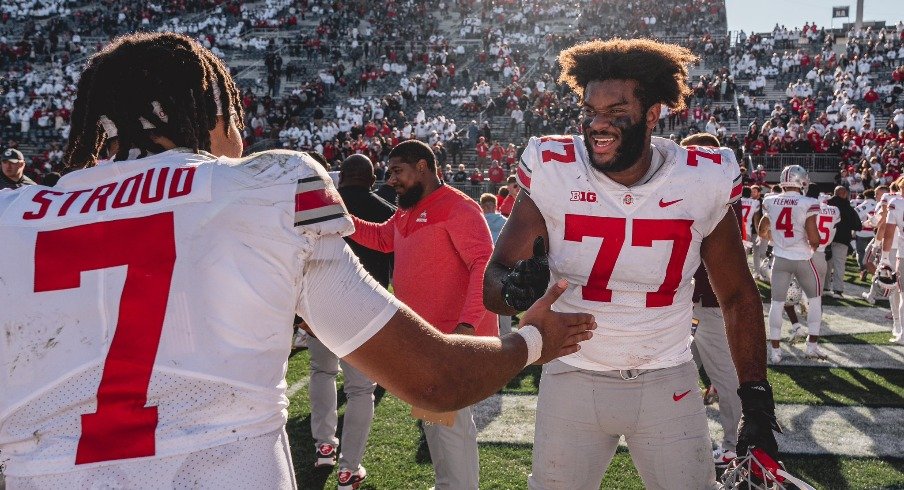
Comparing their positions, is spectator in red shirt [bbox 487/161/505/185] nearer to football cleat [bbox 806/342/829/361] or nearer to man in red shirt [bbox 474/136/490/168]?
man in red shirt [bbox 474/136/490/168]

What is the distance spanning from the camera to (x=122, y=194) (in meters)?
1.44

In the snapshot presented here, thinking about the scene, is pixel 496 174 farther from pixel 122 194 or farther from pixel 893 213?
pixel 122 194

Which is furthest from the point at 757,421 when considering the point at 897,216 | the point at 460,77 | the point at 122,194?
the point at 460,77

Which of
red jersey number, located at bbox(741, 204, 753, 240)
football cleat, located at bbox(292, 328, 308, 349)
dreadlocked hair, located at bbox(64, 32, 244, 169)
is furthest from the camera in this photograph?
red jersey number, located at bbox(741, 204, 753, 240)

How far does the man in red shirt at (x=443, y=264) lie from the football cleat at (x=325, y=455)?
1134 millimetres

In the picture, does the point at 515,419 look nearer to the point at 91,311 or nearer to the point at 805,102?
the point at 91,311

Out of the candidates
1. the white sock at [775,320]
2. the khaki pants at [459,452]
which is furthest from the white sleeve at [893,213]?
the khaki pants at [459,452]

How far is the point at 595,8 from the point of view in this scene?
123 ft

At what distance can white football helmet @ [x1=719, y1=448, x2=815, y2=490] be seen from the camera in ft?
7.84

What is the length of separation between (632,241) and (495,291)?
570 millimetres

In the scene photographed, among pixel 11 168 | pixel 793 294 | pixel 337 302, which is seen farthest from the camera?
pixel 793 294

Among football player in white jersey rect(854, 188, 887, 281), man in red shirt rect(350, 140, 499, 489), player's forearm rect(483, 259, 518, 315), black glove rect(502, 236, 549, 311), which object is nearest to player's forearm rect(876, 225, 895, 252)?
football player in white jersey rect(854, 188, 887, 281)

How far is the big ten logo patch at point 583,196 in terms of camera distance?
2.82 meters

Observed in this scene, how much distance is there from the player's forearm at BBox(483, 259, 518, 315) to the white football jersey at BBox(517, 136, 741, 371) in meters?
0.27
